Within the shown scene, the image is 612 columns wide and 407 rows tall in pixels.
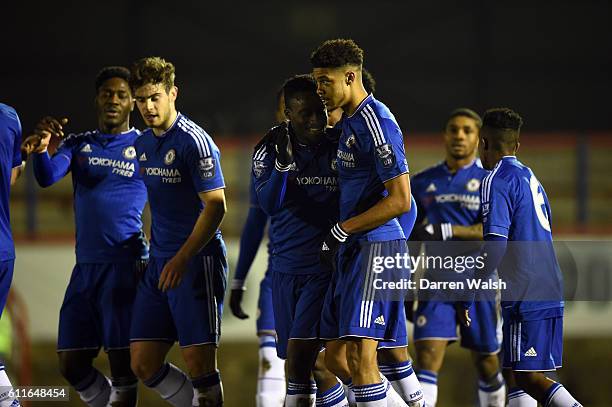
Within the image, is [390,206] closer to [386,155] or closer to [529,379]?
[386,155]

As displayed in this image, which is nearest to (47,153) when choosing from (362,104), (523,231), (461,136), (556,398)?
(362,104)

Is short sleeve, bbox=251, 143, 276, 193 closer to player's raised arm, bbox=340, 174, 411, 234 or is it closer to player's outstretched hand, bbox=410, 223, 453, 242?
player's raised arm, bbox=340, 174, 411, 234

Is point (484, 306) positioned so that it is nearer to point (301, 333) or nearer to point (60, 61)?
point (301, 333)

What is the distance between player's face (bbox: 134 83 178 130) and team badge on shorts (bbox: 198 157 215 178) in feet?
1.03

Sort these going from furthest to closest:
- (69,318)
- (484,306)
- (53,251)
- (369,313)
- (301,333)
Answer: (53,251) → (484,306) → (69,318) → (301,333) → (369,313)

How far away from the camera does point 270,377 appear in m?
6.60

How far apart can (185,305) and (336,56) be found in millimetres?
1502

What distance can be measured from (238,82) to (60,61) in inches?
116

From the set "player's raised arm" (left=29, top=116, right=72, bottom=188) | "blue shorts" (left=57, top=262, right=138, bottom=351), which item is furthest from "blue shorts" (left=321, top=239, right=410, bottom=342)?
"player's raised arm" (left=29, top=116, right=72, bottom=188)

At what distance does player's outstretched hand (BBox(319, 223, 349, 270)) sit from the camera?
15.8 feet

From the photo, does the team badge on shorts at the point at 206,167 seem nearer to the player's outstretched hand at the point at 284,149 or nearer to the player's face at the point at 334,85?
the player's outstretched hand at the point at 284,149

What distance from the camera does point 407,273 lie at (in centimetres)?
497

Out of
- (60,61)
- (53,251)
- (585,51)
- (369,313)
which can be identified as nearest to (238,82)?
(60,61)

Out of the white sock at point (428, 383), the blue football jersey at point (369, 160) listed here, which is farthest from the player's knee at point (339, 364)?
the white sock at point (428, 383)
